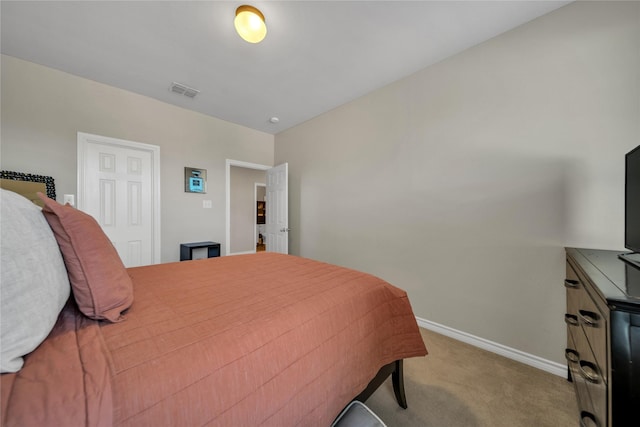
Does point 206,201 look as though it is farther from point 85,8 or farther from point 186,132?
point 85,8

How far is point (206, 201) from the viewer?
358 centimetres

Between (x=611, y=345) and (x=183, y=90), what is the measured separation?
12.9 feet

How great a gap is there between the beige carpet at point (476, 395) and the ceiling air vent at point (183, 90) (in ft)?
11.9

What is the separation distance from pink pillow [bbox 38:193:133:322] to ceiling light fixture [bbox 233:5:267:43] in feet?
5.44

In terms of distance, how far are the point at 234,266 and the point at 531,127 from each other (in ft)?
8.31

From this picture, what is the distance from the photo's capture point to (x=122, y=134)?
112 inches

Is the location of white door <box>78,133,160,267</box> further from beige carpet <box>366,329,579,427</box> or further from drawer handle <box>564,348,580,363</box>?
drawer handle <box>564,348,580,363</box>

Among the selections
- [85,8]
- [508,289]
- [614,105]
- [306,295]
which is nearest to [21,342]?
[306,295]

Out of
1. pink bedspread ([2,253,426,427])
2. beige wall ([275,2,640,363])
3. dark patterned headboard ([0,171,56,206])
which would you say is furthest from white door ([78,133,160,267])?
beige wall ([275,2,640,363])

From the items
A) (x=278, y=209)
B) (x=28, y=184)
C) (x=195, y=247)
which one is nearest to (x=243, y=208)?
(x=278, y=209)

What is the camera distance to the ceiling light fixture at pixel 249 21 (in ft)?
5.37

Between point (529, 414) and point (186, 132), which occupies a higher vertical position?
point (186, 132)

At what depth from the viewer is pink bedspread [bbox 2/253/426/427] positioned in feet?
1.67

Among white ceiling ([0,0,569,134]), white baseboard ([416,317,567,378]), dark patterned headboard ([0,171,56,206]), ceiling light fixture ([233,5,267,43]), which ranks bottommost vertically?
white baseboard ([416,317,567,378])
